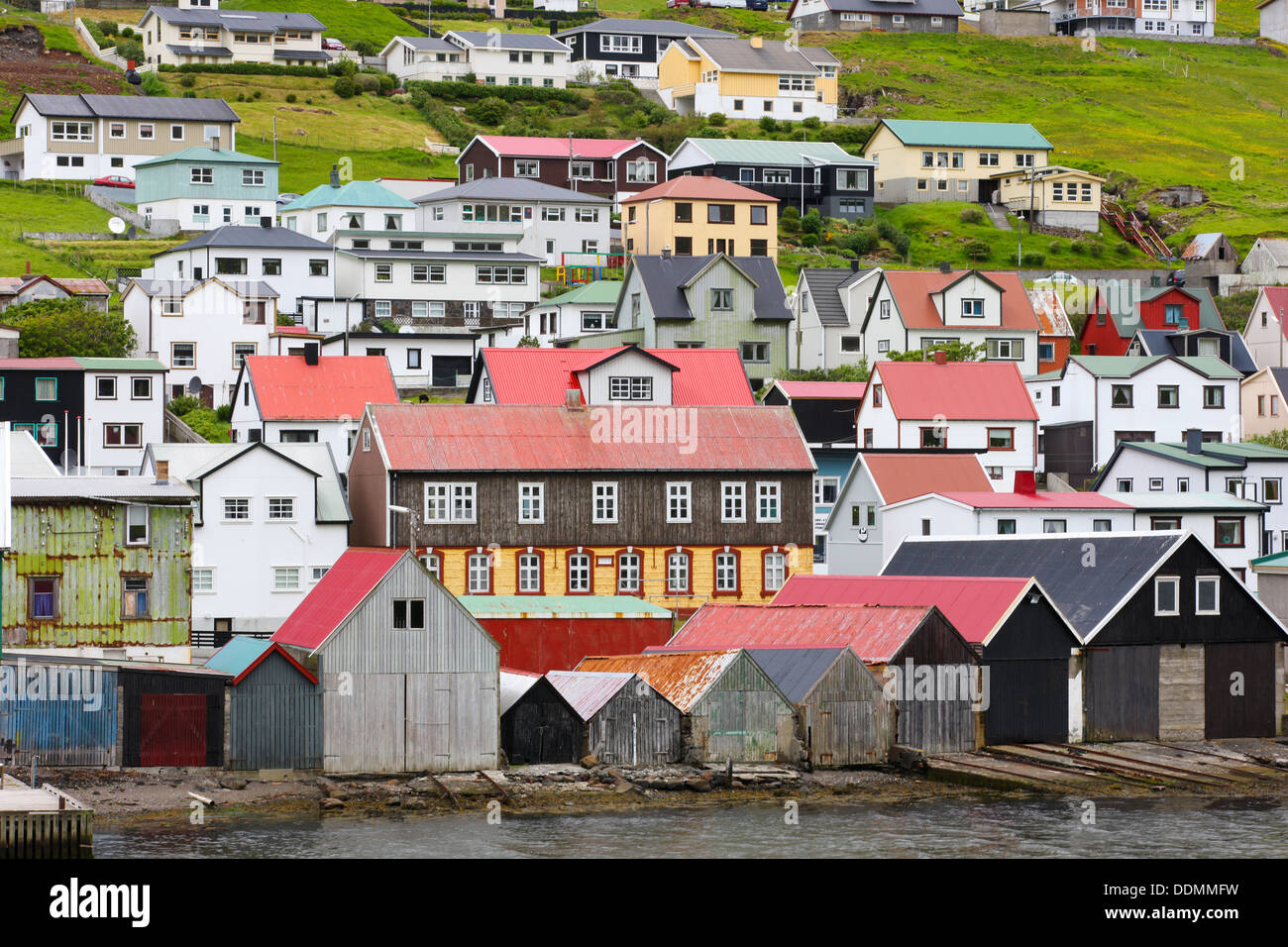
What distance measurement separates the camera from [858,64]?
16562cm

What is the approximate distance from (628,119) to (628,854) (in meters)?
113

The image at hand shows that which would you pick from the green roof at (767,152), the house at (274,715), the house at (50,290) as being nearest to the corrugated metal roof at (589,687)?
the house at (274,715)

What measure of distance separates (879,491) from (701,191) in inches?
1771

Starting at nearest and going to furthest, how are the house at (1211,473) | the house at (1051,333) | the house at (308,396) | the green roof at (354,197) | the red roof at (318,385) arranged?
1. the house at (1211,473)
2. the house at (308,396)
3. the red roof at (318,385)
4. the house at (1051,333)
5. the green roof at (354,197)

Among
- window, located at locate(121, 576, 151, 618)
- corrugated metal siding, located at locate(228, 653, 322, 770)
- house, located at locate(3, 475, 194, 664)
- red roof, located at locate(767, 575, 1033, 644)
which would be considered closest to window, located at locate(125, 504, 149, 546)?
house, located at locate(3, 475, 194, 664)

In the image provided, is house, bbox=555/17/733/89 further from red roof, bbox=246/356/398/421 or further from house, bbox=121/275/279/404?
red roof, bbox=246/356/398/421

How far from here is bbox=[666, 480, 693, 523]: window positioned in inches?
2360

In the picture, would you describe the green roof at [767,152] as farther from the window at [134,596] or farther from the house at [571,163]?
the window at [134,596]

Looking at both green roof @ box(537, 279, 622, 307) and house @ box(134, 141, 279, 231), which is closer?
green roof @ box(537, 279, 622, 307)

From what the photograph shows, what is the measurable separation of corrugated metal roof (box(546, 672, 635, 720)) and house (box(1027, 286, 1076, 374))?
49.8 meters

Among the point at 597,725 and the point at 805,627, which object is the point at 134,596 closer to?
the point at 597,725

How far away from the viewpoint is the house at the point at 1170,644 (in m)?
49.2
